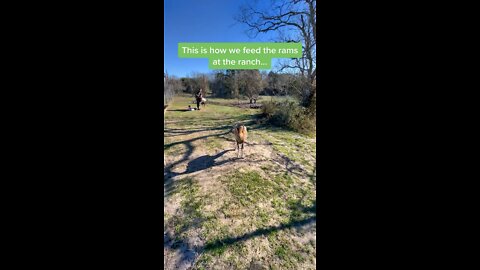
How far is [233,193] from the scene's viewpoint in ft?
6.75

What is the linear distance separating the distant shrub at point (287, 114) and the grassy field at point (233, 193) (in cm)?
12

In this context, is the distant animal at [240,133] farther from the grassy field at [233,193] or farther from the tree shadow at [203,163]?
the tree shadow at [203,163]

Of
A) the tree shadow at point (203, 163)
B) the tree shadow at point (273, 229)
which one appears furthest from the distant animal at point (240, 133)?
the tree shadow at point (273, 229)

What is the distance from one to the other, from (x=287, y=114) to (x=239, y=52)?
4.44 ft

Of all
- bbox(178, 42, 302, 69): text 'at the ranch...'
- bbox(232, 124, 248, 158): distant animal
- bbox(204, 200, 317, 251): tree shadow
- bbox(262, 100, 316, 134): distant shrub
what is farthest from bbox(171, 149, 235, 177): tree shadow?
bbox(178, 42, 302, 69): text 'at the ranch...'

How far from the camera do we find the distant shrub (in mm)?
2215

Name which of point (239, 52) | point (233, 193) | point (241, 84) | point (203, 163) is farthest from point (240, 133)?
point (239, 52)

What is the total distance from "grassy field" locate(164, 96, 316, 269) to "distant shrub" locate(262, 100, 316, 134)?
0.12 m

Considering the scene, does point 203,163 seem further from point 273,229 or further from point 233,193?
point 273,229
